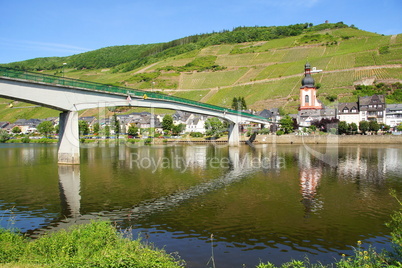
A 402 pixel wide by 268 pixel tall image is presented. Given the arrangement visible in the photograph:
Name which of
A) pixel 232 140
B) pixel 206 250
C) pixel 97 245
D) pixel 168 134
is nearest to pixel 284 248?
pixel 206 250

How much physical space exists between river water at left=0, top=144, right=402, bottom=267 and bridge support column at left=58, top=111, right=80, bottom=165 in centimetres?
437

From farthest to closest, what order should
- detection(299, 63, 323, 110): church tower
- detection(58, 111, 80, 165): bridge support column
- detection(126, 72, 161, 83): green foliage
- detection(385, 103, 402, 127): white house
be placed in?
1. detection(126, 72, 161, 83): green foliage
2. detection(299, 63, 323, 110): church tower
3. detection(385, 103, 402, 127): white house
4. detection(58, 111, 80, 165): bridge support column

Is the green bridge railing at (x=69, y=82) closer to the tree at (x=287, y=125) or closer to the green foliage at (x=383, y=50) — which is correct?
the tree at (x=287, y=125)

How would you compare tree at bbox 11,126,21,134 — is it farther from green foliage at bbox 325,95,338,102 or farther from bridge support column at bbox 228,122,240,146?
green foliage at bbox 325,95,338,102

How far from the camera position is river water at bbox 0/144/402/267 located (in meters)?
14.6

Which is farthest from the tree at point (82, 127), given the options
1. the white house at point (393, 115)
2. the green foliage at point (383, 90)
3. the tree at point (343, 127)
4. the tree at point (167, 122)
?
the white house at point (393, 115)

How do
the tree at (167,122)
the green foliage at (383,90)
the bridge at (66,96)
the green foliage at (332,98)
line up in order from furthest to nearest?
the green foliage at (332,98) < the tree at (167,122) < the green foliage at (383,90) < the bridge at (66,96)

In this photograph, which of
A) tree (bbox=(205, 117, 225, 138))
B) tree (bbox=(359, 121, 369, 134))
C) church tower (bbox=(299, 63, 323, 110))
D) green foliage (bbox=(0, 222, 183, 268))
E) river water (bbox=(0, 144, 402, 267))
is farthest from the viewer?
church tower (bbox=(299, 63, 323, 110))

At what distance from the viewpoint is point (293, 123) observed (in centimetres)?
10025

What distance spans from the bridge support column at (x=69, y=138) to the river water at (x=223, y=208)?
14.3 feet

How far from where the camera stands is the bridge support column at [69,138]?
39.3 meters

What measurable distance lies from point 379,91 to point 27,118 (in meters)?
151

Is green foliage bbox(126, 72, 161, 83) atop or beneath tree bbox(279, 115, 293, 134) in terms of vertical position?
atop

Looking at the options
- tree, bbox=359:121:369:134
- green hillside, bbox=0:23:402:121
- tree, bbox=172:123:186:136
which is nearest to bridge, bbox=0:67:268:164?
tree, bbox=359:121:369:134
